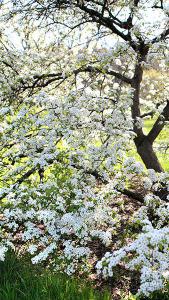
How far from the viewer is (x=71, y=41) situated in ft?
32.0

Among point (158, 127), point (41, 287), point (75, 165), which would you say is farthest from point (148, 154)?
point (41, 287)

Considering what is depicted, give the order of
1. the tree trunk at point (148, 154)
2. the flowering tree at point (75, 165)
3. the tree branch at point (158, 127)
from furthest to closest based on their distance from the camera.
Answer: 1. the tree trunk at point (148, 154)
2. the tree branch at point (158, 127)
3. the flowering tree at point (75, 165)

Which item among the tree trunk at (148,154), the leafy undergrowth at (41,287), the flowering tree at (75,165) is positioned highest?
the tree trunk at (148,154)

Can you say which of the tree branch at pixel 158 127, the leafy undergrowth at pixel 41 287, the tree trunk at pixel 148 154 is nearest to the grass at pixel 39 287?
the leafy undergrowth at pixel 41 287

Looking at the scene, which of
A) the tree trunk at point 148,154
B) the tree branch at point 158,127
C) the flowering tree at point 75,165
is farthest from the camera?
the tree trunk at point 148,154

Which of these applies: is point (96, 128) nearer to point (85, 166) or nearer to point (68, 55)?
point (85, 166)

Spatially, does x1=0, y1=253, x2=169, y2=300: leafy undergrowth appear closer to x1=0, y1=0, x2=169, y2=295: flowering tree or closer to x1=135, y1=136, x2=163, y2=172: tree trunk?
x1=0, y1=0, x2=169, y2=295: flowering tree

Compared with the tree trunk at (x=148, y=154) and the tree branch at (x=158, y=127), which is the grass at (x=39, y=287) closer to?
the tree trunk at (x=148, y=154)

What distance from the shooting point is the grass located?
509cm

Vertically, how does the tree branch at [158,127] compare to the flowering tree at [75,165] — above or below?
above

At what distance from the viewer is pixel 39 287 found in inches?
208

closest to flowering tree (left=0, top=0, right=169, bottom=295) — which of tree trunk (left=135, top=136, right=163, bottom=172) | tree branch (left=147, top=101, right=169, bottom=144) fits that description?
tree branch (left=147, top=101, right=169, bottom=144)

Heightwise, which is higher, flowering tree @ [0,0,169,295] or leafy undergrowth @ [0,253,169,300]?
flowering tree @ [0,0,169,295]

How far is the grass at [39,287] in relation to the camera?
16.7 feet
